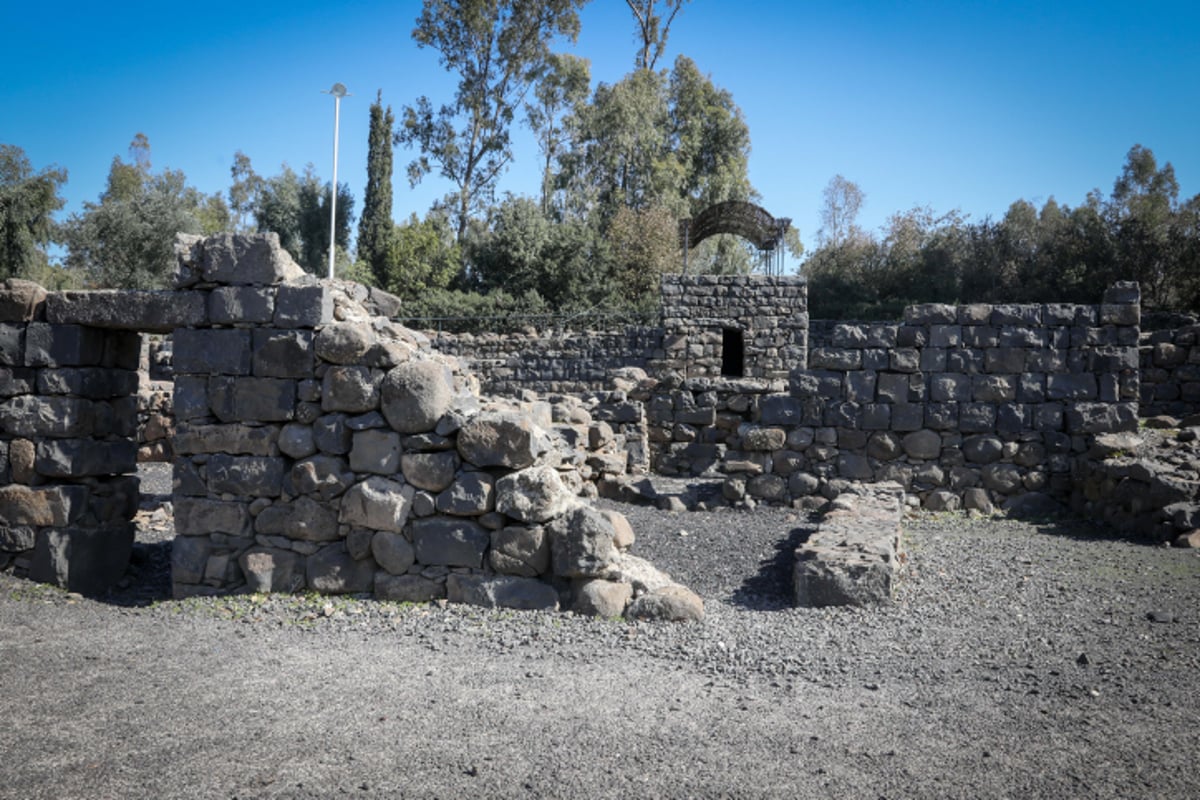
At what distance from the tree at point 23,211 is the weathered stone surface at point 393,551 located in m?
30.8

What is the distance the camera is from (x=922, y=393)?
11.1 m

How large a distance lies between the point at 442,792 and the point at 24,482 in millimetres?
5698

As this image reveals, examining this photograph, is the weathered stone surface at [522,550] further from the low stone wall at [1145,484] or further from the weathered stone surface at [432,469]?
the low stone wall at [1145,484]

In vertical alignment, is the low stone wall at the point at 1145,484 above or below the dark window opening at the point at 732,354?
below

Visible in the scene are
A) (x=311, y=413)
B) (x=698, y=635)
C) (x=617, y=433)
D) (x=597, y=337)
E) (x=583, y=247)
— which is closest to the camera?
(x=698, y=635)

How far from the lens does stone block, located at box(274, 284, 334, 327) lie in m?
6.81

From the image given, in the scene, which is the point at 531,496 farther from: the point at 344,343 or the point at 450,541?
the point at 344,343

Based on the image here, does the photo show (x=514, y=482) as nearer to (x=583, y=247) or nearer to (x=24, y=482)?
(x=24, y=482)

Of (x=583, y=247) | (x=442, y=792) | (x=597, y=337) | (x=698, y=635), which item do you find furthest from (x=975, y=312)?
(x=583, y=247)

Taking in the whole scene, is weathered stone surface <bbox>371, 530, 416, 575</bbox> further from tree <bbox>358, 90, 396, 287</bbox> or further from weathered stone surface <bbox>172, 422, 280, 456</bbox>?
tree <bbox>358, 90, 396, 287</bbox>

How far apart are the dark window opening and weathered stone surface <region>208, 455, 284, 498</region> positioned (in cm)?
1662

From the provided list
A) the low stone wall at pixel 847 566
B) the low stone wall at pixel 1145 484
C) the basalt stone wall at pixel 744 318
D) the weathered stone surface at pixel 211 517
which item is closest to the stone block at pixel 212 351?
the weathered stone surface at pixel 211 517

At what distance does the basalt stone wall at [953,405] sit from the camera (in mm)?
10922

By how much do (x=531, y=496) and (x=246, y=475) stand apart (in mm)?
2330
